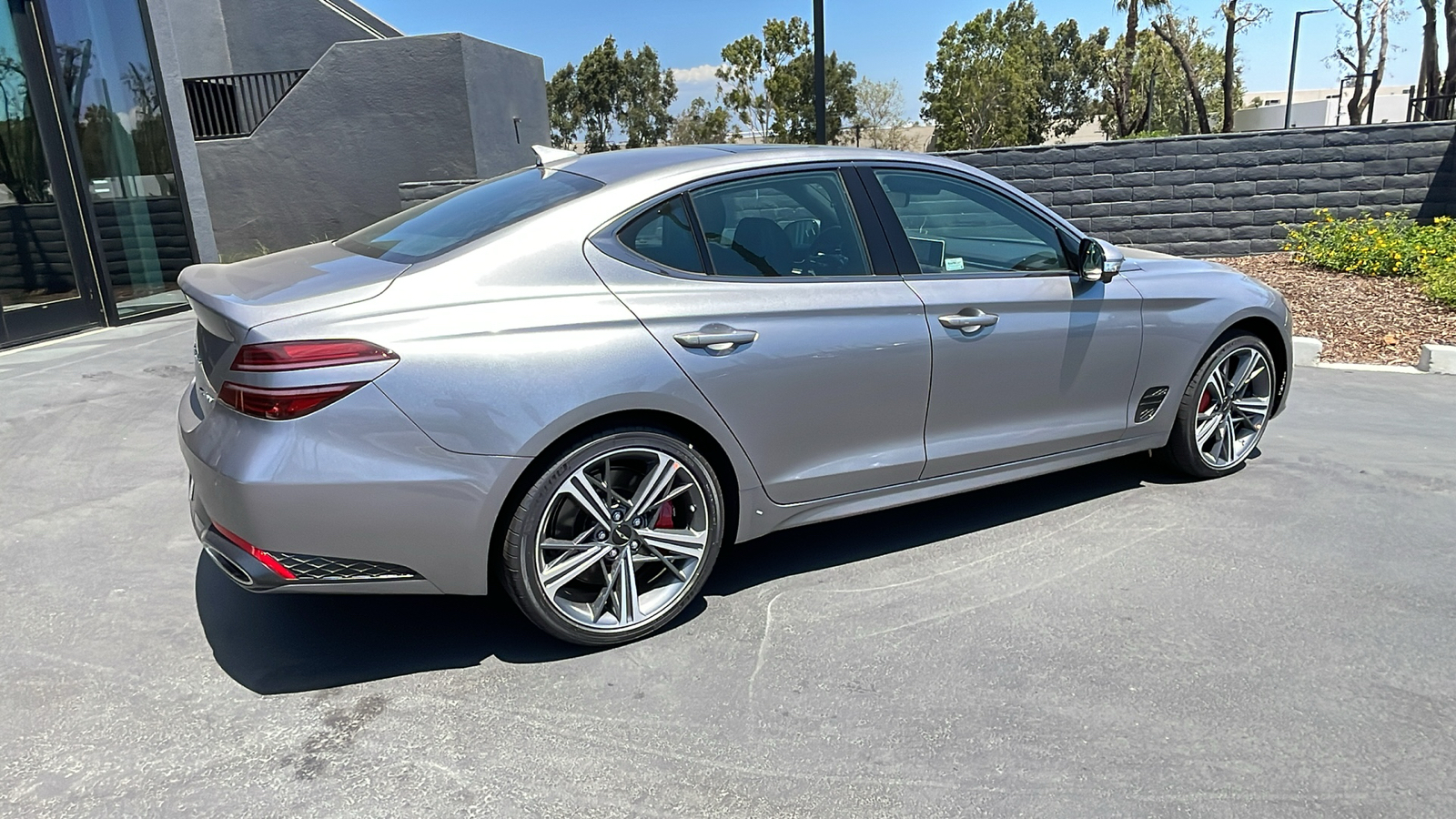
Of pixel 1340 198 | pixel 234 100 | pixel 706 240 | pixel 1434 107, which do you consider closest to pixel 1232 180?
pixel 1340 198

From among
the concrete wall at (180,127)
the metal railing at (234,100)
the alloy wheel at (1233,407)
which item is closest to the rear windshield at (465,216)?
the alloy wheel at (1233,407)

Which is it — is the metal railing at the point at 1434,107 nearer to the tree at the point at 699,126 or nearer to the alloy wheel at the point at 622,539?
the alloy wheel at the point at 622,539

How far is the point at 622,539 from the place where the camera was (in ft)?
10.8

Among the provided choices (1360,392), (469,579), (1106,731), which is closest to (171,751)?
(469,579)

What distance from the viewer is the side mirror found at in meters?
4.17

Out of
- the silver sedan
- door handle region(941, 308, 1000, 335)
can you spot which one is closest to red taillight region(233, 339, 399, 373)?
the silver sedan

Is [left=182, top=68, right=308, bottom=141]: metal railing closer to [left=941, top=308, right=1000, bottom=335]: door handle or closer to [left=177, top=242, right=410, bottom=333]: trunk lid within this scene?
[left=177, top=242, right=410, bottom=333]: trunk lid

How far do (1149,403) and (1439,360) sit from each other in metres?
4.25

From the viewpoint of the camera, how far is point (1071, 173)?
11.4 meters

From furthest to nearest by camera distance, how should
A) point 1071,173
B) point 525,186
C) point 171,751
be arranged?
point 1071,173 → point 525,186 → point 171,751

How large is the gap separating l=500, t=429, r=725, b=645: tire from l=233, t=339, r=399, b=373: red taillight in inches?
25.1

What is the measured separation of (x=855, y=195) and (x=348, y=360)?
2008 mm

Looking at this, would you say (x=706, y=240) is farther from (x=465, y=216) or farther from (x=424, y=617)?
(x=424, y=617)

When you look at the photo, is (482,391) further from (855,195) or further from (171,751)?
(855,195)
